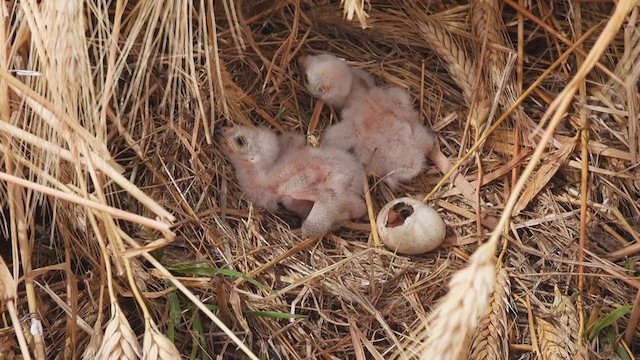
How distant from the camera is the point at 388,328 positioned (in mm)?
1603

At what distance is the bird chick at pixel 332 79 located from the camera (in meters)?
1.87

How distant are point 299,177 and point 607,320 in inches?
29.6

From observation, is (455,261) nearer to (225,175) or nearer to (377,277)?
(377,277)

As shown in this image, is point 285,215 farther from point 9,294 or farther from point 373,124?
point 9,294

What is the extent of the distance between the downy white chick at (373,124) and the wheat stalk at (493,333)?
1.40ft

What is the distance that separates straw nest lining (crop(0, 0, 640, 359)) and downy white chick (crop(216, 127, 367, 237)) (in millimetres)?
52

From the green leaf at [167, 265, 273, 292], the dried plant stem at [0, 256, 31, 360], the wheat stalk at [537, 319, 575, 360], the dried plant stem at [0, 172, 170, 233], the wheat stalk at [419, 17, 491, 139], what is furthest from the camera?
the wheat stalk at [419, 17, 491, 139]

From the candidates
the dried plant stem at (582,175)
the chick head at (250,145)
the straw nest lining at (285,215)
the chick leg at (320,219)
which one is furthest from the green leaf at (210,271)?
the dried plant stem at (582,175)

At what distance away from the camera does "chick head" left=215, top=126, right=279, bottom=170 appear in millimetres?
1816

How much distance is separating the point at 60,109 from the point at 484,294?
766 millimetres

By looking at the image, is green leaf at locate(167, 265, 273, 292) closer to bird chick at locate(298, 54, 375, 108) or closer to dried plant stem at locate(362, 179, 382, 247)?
dried plant stem at locate(362, 179, 382, 247)

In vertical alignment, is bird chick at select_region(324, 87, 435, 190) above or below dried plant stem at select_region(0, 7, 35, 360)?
below

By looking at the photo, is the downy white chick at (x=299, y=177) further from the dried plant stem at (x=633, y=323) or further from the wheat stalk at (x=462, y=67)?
the dried plant stem at (x=633, y=323)

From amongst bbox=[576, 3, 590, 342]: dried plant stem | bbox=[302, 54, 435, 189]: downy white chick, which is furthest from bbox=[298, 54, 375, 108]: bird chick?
bbox=[576, 3, 590, 342]: dried plant stem
